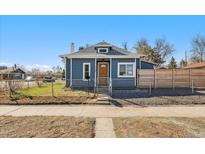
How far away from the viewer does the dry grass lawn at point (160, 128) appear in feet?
22.6

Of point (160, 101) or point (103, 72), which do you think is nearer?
point (160, 101)

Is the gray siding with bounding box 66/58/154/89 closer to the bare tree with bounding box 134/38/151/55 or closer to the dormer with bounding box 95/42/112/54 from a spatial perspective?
the dormer with bounding box 95/42/112/54

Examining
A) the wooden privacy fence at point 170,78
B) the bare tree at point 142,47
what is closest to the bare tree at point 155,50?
the bare tree at point 142,47

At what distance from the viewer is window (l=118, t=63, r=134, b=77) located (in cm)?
2183

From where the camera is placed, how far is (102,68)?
2216 cm

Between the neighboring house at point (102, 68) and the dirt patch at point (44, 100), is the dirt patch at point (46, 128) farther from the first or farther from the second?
the neighboring house at point (102, 68)

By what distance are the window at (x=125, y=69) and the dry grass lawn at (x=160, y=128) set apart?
12.9m

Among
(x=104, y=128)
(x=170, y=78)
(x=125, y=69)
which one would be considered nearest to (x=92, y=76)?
(x=125, y=69)

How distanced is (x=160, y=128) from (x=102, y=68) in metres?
14.8

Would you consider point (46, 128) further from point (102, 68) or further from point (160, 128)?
point (102, 68)

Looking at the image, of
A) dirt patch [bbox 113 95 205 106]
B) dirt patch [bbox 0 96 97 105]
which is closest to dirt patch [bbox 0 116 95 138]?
dirt patch [bbox 0 96 97 105]
